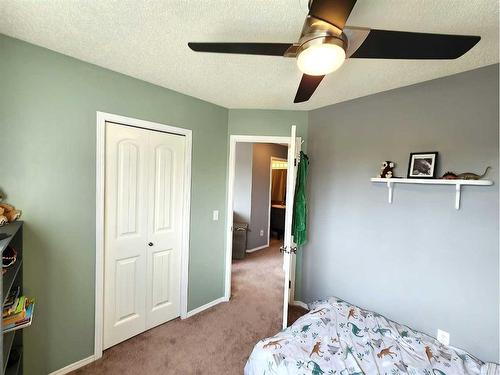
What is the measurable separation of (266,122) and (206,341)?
2.33m

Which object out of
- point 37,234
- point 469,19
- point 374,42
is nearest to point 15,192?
point 37,234

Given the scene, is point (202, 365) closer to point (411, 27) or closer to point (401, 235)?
point (401, 235)

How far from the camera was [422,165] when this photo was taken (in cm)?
197

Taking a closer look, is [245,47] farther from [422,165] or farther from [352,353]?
[352,353]

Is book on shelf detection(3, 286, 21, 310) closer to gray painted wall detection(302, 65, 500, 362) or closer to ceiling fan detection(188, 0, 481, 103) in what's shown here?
ceiling fan detection(188, 0, 481, 103)

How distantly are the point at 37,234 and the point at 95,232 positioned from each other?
1.15 ft

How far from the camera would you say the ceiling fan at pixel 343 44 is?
93 centimetres

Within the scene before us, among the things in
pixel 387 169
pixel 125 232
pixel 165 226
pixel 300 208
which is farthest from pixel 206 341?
pixel 387 169

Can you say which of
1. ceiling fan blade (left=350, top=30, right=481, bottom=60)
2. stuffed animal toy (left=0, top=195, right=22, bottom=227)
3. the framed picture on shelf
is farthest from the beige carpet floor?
ceiling fan blade (left=350, top=30, right=481, bottom=60)

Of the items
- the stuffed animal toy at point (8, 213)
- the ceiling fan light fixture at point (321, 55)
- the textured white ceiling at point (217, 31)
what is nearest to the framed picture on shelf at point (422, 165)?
the textured white ceiling at point (217, 31)

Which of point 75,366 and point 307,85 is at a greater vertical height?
point 307,85

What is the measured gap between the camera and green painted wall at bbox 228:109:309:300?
9.26 ft

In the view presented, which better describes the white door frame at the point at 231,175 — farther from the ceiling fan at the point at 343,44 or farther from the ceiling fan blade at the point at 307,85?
the ceiling fan at the point at 343,44

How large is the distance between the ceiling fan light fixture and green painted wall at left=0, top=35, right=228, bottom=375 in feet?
5.37
